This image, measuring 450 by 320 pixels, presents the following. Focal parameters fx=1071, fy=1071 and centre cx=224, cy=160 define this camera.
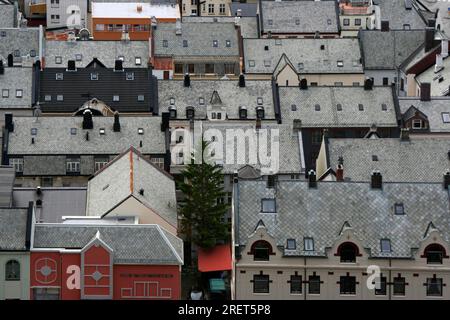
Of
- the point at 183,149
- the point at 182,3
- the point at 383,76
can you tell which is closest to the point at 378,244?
the point at 183,149

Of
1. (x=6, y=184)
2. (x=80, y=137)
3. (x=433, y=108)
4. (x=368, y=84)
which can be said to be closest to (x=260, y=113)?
(x=368, y=84)

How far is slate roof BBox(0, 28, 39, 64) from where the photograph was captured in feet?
454

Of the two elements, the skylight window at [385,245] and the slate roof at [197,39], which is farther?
the slate roof at [197,39]

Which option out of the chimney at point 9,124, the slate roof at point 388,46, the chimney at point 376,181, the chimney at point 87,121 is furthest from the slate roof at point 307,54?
the chimney at point 376,181

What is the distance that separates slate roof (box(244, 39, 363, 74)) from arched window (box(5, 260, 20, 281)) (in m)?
69.3

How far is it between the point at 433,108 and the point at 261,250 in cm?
4642

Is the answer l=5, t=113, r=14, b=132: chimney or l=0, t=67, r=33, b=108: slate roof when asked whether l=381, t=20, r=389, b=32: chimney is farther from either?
l=5, t=113, r=14, b=132: chimney

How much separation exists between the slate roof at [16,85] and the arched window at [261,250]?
52646 mm

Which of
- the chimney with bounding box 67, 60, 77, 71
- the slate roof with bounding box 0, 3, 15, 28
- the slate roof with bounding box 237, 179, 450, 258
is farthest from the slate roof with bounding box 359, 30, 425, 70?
the slate roof with bounding box 237, 179, 450, 258

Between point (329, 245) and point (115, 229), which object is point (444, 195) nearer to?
point (329, 245)

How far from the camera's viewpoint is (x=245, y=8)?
6781 inches

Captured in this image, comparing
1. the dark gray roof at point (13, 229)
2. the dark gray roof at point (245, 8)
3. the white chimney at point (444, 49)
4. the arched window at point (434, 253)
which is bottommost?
the arched window at point (434, 253)

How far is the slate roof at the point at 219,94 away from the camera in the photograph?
118 meters

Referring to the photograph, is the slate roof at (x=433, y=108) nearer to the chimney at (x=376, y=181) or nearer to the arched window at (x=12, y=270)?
the chimney at (x=376, y=181)
